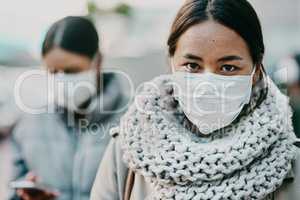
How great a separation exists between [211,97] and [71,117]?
72 cm

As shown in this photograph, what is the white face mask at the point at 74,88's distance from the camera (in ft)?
7.03

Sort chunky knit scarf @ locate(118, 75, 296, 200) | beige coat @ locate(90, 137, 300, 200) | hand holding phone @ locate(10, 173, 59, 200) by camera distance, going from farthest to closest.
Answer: hand holding phone @ locate(10, 173, 59, 200)
beige coat @ locate(90, 137, 300, 200)
chunky knit scarf @ locate(118, 75, 296, 200)

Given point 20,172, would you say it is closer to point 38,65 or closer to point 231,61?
point 38,65

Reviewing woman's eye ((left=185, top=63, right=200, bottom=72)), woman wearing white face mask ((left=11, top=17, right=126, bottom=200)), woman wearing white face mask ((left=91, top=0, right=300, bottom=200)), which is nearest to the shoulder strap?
woman wearing white face mask ((left=91, top=0, right=300, bottom=200))

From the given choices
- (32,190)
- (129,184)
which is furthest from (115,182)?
(32,190)

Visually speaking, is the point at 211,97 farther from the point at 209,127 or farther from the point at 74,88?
the point at 74,88

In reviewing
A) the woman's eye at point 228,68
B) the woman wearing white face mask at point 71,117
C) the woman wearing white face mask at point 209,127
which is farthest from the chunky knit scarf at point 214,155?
the woman wearing white face mask at point 71,117

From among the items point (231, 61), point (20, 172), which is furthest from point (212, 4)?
point (20, 172)

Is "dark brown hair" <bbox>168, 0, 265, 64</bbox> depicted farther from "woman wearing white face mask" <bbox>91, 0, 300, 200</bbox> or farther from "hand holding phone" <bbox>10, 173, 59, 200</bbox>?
"hand holding phone" <bbox>10, 173, 59, 200</bbox>

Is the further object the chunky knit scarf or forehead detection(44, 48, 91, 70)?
forehead detection(44, 48, 91, 70)

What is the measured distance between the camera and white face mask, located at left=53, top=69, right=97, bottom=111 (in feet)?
7.03

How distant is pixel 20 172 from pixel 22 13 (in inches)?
24.1

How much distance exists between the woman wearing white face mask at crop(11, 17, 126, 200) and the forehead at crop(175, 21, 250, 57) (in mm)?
618

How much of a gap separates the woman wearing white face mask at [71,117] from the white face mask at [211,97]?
1.80 ft
